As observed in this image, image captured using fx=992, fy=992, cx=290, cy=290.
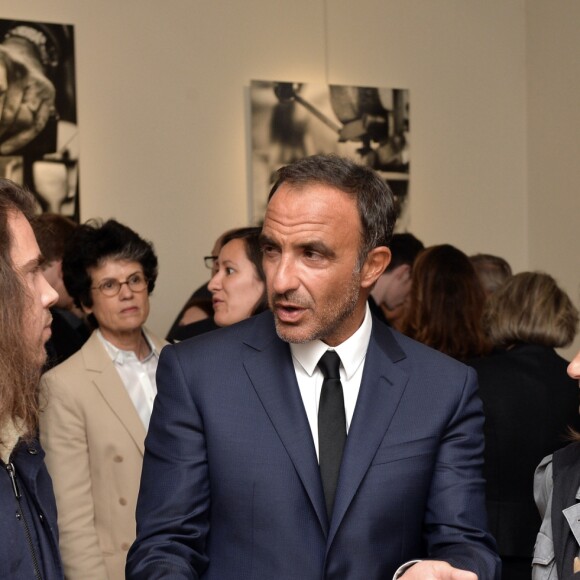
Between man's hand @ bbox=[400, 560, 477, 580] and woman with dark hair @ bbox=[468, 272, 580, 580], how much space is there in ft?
5.63

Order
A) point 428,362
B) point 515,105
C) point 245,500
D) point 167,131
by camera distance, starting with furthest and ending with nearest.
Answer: point 515,105 → point 167,131 → point 428,362 → point 245,500

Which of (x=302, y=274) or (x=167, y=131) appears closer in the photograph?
(x=302, y=274)

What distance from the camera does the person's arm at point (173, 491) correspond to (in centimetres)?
223

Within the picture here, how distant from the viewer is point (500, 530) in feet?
12.5

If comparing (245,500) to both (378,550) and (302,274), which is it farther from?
(302,274)

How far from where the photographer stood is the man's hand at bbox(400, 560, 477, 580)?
2119 millimetres

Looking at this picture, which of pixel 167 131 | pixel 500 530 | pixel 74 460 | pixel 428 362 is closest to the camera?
pixel 428 362

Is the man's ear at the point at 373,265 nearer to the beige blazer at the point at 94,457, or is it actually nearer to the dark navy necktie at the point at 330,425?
the dark navy necktie at the point at 330,425

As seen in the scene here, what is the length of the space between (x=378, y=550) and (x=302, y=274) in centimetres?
67

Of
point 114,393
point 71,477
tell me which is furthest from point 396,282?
point 71,477

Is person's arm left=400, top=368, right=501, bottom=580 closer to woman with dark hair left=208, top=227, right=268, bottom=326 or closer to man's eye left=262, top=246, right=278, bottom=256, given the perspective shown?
man's eye left=262, top=246, right=278, bottom=256

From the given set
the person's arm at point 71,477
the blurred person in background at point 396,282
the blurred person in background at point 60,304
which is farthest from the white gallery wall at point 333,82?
the person's arm at point 71,477

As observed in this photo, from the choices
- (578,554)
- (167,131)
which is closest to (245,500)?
(578,554)

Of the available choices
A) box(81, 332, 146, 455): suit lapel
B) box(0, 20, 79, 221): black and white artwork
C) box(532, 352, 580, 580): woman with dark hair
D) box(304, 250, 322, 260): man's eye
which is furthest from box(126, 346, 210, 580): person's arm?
box(0, 20, 79, 221): black and white artwork
